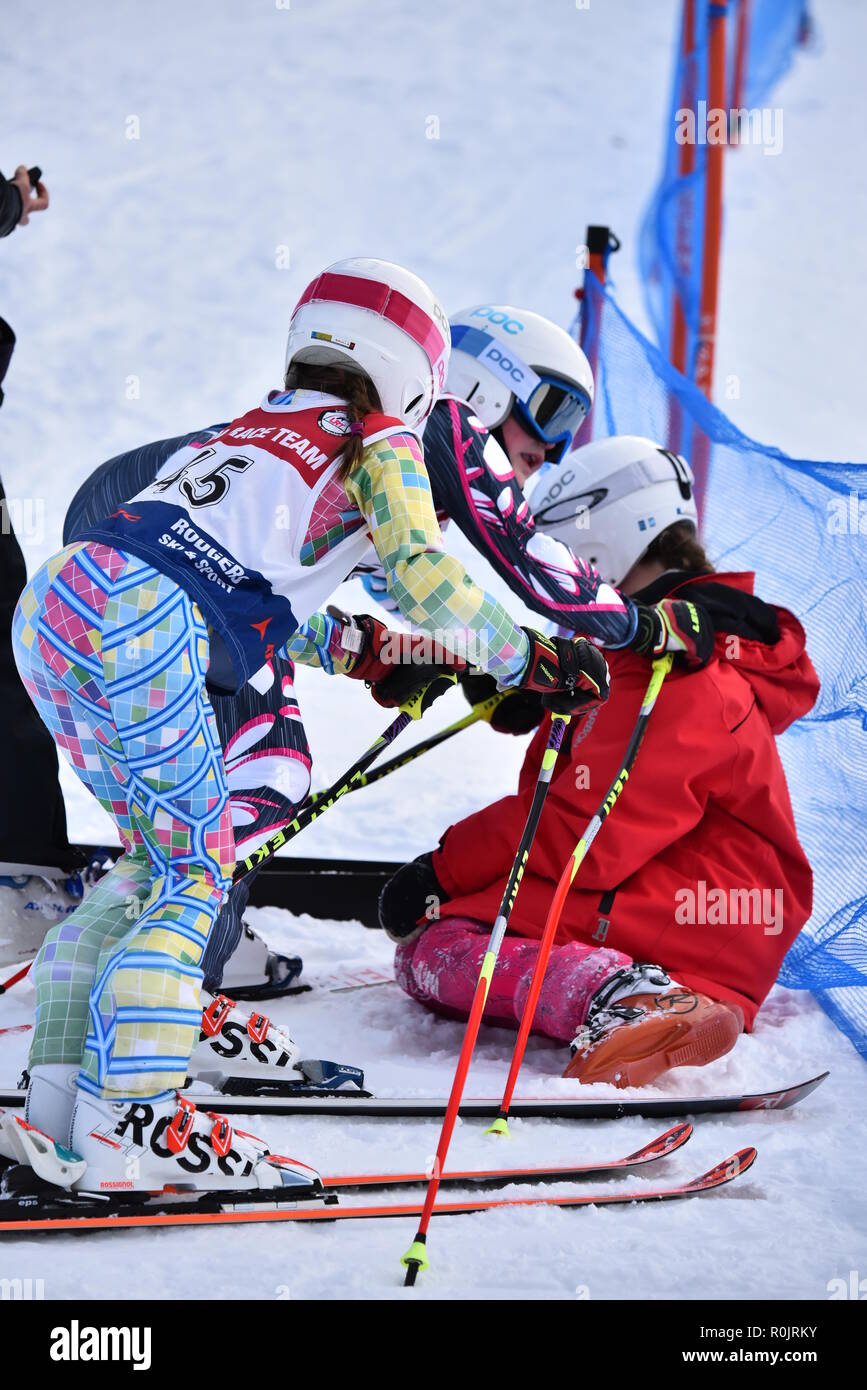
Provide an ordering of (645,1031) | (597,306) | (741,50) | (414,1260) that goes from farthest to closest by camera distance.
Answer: (741,50)
(597,306)
(645,1031)
(414,1260)

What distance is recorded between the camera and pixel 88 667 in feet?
7.93

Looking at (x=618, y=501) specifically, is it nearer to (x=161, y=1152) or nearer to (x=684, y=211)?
(x=161, y=1152)

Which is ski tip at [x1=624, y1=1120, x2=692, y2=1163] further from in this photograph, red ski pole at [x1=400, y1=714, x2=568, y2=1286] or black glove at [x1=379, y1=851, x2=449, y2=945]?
black glove at [x1=379, y1=851, x2=449, y2=945]

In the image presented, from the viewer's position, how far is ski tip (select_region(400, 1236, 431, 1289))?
2047mm

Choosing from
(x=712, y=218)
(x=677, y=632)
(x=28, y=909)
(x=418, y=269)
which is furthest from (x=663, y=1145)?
(x=418, y=269)

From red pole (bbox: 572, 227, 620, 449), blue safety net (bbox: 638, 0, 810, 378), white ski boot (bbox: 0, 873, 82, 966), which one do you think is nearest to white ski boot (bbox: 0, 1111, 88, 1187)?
white ski boot (bbox: 0, 873, 82, 966)

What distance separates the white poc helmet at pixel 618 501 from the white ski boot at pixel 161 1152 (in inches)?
82.5

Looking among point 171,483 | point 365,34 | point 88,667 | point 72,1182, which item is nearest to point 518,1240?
point 72,1182

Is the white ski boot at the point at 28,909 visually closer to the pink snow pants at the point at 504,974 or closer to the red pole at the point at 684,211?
the pink snow pants at the point at 504,974

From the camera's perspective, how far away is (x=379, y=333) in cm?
271

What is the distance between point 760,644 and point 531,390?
896 millimetres

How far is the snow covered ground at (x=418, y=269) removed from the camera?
2.24 metres

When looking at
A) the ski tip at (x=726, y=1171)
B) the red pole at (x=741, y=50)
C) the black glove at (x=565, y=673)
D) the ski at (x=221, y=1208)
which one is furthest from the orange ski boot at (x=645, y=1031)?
the red pole at (x=741, y=50)

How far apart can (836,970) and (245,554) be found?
2084 millimetres
